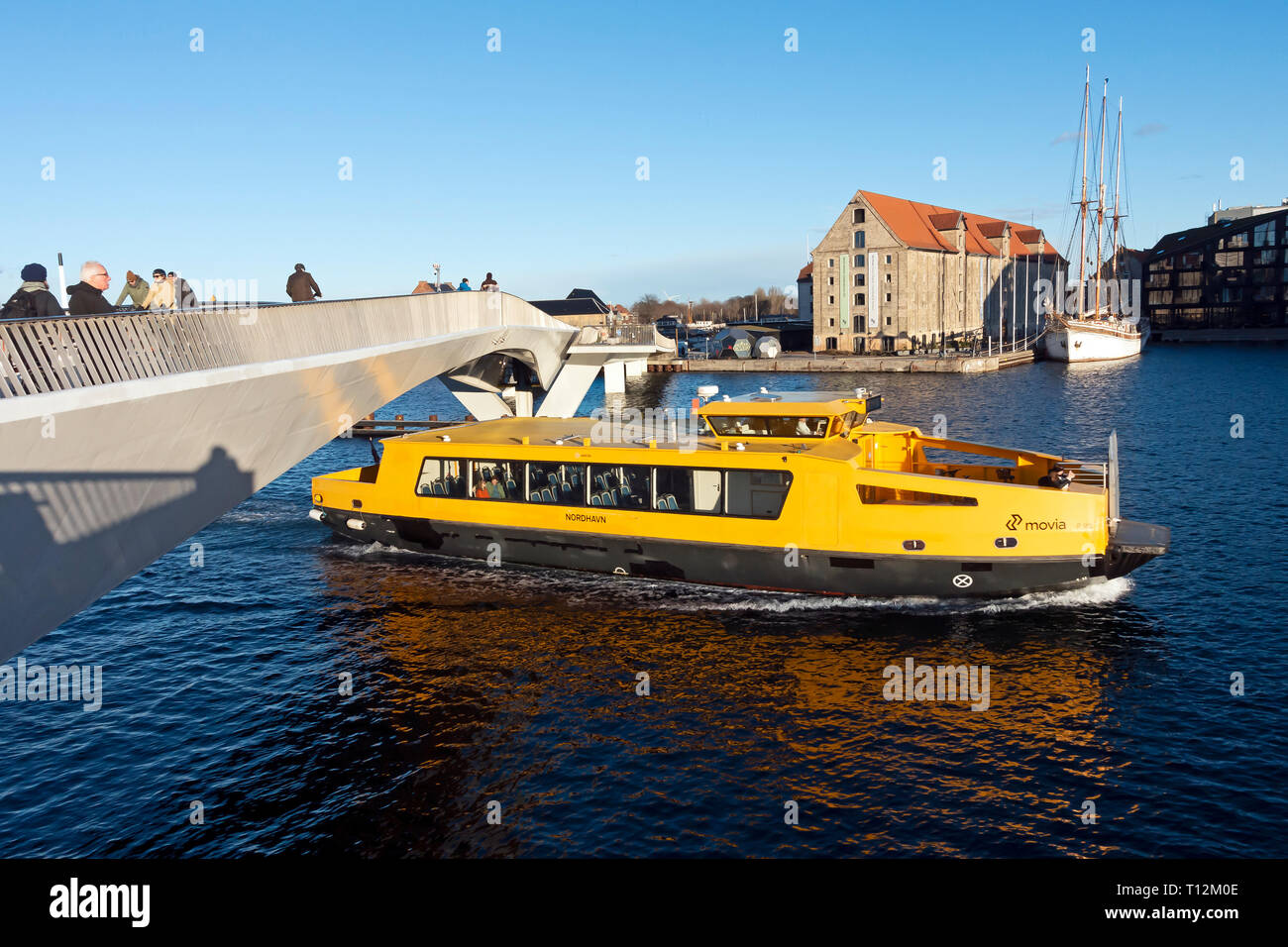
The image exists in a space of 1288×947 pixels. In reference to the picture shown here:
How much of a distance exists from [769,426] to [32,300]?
16527 millimetres

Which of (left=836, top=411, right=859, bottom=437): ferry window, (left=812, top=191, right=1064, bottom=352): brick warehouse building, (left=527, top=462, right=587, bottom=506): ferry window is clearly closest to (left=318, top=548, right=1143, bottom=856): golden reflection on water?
(left=527, top=462, right=587, bottom=506): ferry window

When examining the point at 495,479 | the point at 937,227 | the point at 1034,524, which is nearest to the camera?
the point at 1034,524

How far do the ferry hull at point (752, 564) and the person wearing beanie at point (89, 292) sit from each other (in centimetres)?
1373

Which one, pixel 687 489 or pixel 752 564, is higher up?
pixel 687 489

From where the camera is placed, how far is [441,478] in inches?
1019

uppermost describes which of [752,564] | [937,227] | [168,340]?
[937,227]

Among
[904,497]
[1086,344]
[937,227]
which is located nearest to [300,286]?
[904,497]

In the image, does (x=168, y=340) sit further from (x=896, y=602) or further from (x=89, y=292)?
(x=896, y=602)

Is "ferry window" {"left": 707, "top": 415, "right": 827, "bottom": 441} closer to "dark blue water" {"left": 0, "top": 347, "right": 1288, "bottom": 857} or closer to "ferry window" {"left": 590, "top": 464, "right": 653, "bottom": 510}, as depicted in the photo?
"ferry window" {"left": 590, "top": 464, "right": 653, "bottom": 510}

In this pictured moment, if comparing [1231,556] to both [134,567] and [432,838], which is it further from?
[134,567]

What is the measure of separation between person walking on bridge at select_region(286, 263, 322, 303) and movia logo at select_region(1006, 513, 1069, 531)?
53.7 ft

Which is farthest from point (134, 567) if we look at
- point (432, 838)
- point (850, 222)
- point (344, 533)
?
point (850, 222)

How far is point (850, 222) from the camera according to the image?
10694cm

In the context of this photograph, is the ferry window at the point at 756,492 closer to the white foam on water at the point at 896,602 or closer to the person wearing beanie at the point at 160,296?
the white foam on water at the point at 896,602
